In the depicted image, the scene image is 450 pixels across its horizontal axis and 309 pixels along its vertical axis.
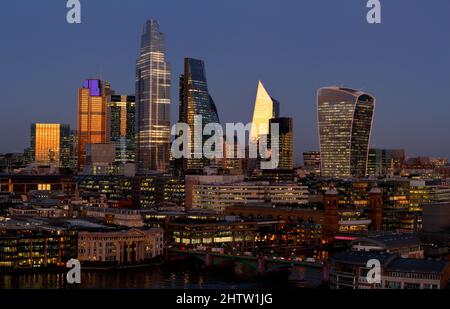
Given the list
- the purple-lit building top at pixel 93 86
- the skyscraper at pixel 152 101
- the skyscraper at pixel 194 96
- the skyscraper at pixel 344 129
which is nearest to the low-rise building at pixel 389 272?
the skyscraper at pixel 344 129

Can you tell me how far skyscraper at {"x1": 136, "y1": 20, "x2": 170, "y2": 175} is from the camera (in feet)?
257

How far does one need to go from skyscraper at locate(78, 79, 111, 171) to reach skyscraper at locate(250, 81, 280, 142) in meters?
17.5

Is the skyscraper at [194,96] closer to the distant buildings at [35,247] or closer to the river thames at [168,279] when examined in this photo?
the distant buildings at [35,247]

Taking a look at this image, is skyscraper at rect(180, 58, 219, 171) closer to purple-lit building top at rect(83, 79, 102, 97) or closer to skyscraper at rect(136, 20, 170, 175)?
skyscraper at rect(136, 20, 170, 175)

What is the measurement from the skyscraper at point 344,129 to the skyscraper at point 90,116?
90.6ft

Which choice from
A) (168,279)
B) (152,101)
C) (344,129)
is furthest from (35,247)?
(152,101)

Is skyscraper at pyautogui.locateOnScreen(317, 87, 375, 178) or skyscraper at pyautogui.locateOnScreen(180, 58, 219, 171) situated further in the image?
skyscraper at pyautogui.locateOnScreen(180, 58, 219, 171)

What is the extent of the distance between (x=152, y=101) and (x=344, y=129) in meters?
23.2

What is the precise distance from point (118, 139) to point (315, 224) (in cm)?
5654

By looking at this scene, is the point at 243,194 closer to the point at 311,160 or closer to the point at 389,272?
the point at 389,272

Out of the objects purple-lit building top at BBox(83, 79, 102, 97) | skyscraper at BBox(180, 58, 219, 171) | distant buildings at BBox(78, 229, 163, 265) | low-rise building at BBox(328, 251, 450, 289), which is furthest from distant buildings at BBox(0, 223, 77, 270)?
purple-lit building top at BBox(83, 79, 102, 97)

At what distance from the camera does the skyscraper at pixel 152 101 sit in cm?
7825
